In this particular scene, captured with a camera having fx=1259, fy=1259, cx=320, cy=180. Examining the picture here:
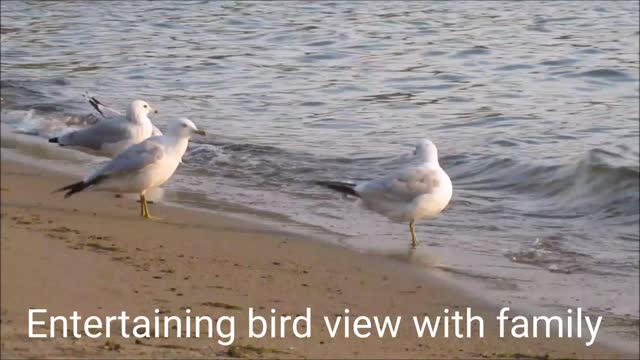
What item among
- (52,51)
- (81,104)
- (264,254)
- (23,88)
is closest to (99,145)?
Result: (264,254)

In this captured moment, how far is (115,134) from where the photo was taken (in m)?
8.62

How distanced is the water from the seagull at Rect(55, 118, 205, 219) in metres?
0.80

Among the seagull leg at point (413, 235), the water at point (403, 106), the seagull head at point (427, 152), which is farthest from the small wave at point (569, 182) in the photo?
the seagull leg at point (413, 235)

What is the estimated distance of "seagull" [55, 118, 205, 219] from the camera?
7.42 meters

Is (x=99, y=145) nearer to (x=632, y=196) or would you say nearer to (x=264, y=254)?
(x=264, y=254)

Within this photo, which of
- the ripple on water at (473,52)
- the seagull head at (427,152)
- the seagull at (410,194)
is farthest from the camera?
the ripple on water at (473,52)

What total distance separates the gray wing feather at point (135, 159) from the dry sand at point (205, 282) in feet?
0.86

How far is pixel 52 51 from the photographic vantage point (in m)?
15.7

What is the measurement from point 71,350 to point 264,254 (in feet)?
8.72

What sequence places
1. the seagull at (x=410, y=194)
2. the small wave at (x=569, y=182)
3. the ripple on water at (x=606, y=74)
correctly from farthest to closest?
the ripple on water at (x=606, y=74) < the small wave at (x=569, y=182) < the seagull at (x=410, y=194)

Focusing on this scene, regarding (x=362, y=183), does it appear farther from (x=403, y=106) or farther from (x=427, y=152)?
(x=403, y=106)

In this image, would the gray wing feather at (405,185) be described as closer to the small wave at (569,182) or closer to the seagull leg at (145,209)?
the small wave at (569,182)

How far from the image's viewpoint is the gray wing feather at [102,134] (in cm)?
861

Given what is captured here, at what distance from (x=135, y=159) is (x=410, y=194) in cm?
166
